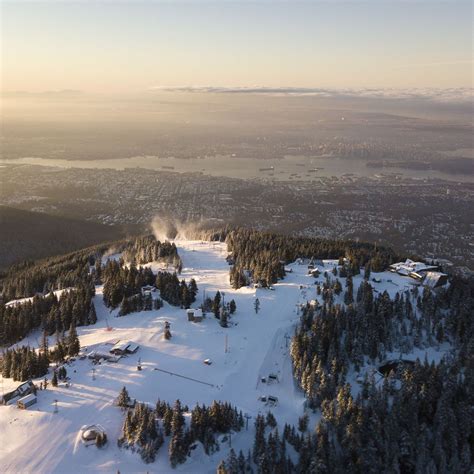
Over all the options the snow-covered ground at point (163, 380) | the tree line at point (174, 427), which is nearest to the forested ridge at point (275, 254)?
the snow-covered ground at point (163, 380)

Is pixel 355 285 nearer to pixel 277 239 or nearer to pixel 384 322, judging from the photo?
pixel 384 322

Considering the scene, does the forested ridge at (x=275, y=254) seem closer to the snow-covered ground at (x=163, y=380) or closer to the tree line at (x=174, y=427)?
the snow-covered ground at (x=163, y=380)

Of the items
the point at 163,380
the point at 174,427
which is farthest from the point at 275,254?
the point at 174,427

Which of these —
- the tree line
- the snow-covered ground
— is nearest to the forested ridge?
the snow-covered ground

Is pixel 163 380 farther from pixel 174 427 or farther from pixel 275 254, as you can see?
pixel 275 254

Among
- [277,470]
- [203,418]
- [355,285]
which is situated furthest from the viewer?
[355,285]

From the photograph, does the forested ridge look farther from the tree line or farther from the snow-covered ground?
the tree line

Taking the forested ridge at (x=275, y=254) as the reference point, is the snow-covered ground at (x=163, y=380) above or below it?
below

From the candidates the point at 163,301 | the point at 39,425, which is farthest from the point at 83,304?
the point at 39,425
